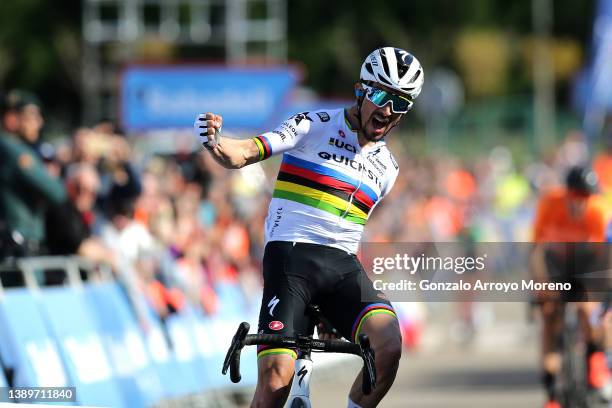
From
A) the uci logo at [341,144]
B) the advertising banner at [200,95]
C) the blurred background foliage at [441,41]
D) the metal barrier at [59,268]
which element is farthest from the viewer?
the blurred background foliage at [441,41]

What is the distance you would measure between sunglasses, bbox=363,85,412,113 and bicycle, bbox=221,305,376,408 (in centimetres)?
118

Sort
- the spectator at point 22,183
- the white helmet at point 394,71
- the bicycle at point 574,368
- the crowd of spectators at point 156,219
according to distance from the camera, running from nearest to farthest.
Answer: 1. the white helmet at point 394,71
2. the spectator at point 22,183
3. the crowd of spectators at point 156,219
4. the bicycle at point 574,368

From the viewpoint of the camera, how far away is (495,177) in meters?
33.7

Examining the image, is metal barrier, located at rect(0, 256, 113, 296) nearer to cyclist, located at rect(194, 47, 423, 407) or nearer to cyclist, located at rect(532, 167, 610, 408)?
→ cyclist, located at rect(194, 47, 423, 407)

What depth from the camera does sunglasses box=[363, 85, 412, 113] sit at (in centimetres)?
753

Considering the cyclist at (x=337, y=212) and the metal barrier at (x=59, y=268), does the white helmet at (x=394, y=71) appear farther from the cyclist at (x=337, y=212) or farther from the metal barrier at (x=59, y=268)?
the metal barrier at (x=59, y=268)

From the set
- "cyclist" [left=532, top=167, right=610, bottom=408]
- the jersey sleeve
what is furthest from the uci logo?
"cyclist" [left=532, top=167, right=610, bottom=408]

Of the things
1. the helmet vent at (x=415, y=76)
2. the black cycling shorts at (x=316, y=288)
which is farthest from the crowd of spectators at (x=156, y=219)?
the helmet vent at (x=415, y=76)

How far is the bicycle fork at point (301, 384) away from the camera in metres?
7.30

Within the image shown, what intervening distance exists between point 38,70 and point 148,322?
42712 millimetres

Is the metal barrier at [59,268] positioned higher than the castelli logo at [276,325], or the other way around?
the metal barrier at [59,268]

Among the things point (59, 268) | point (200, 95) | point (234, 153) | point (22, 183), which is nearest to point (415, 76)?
point (234, 153)

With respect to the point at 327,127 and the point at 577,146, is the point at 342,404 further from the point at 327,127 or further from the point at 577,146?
the point at 577,146

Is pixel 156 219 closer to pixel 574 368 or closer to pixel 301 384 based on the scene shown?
pixel 574 368
